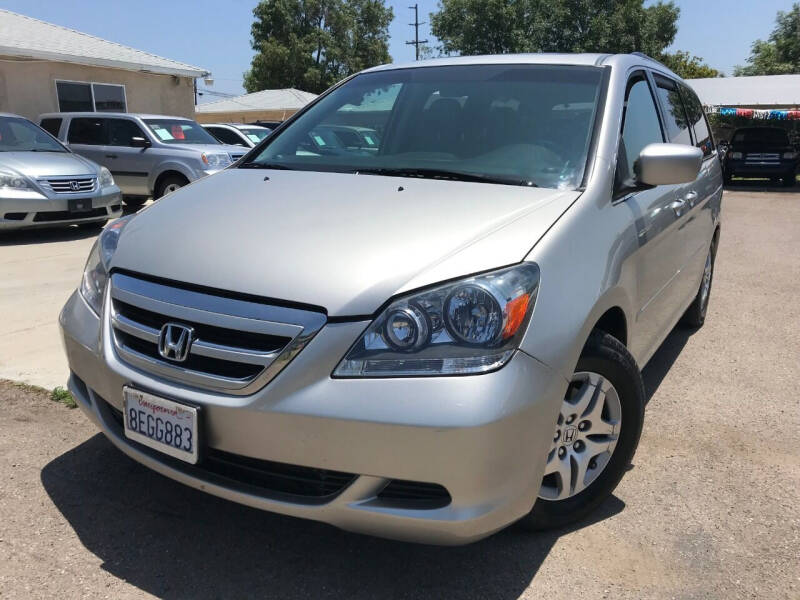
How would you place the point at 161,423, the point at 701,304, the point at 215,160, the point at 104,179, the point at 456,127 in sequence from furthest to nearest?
the point at 215,160 < the point at 104,179 < the point at 701,304 < the point at 456,127 < the point at 161,423

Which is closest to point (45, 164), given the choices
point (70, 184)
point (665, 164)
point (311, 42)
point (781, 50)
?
point (70, 184)

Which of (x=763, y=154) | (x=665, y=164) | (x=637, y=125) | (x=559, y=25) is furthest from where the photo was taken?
(x=559, y=25)

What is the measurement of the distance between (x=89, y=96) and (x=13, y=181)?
8436mm

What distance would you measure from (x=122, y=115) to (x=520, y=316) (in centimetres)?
1103

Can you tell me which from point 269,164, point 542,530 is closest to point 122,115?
point 269,164

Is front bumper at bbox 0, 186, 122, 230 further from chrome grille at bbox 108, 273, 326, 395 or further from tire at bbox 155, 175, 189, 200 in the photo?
chrome grille at bbox 108, 273, 326, 395

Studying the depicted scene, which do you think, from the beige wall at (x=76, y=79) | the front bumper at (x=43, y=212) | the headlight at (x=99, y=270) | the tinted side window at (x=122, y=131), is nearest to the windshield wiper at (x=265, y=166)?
the headlight at (x=99, y=270)

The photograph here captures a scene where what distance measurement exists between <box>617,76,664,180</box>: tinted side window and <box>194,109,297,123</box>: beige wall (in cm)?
2906

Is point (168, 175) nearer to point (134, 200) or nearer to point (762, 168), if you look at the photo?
point (134, 200)

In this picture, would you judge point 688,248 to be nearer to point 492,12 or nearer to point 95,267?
point 95,267

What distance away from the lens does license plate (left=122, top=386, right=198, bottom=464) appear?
2.08m

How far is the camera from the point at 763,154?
1850 cm

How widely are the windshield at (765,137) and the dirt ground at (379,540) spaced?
17.3 metres

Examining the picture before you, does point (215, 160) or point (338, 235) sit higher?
point (338, 235)
